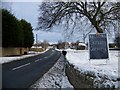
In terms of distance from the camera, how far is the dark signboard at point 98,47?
2036cm

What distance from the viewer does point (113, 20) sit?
32.4m

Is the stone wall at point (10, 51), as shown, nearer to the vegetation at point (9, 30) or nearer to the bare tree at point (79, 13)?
the vegetation at point (9, 30)

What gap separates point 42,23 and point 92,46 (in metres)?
13.0

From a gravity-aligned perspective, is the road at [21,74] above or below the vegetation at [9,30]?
below

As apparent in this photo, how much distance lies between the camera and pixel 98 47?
2047 cm

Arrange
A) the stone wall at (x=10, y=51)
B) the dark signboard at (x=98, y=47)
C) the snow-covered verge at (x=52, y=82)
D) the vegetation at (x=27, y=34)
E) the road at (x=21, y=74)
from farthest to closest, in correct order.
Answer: the vegetation at (x=27, y=34) < the stone wall at (x=10, y=51) < the dark signboard at (x=98, y=47) < the road at (x=21, y=74) < the snow-covered verge at (x=52, y=82)

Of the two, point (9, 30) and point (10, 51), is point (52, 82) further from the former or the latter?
point (10, 51)

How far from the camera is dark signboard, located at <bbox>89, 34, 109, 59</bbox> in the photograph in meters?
20.4

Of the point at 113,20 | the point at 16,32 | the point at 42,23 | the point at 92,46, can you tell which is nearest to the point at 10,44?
the point at 16,32

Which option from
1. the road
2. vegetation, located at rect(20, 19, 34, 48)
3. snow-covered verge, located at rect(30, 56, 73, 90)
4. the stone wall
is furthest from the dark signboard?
vegetation, located at rect(20, 19, 34, 48)

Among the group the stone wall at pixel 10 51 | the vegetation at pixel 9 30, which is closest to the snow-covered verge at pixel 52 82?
the stone wall at pixel 10 51

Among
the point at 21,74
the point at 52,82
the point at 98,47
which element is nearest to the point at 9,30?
the point at 98,47

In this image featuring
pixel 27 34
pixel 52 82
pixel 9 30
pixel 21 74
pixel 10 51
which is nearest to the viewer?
pixel 52 82

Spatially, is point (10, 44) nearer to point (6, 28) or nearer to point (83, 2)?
point (6, 28)
